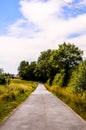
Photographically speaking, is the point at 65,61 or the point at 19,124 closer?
the point at 19,124

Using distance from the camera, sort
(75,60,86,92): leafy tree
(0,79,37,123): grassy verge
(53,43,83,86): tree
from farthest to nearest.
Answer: (53,43,83,86): tree < (75,60,86,92): leafy tree < (0,79,37,123): grassy verge

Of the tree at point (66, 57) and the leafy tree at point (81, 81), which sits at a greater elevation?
the tree at point (66, 57)

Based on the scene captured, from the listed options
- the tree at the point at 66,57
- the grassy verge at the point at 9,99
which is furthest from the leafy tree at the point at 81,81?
the tree at the point at 66,57

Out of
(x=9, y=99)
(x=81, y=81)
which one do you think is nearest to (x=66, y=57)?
(x=81, y=81)

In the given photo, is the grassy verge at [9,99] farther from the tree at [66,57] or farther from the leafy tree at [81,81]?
the tree at [66,57]

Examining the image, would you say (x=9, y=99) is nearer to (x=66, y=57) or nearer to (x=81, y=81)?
(x=81, y=81)

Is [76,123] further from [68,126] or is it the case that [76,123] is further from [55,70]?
[55,70]

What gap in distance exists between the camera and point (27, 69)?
15988cm

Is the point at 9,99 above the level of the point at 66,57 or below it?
below

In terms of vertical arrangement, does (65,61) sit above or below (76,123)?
above

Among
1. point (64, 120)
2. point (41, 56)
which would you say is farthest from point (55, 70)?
point (64, 120)

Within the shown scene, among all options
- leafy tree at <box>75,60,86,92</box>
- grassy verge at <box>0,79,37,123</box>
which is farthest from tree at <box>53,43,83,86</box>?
leafy tree at <box>75,60,86,92</box>

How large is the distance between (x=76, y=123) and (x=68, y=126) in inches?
42.3

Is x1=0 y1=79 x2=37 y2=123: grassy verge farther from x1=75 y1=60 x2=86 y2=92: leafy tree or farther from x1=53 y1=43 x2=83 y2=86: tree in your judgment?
x1=53 y1=43 x2=83 y2=86: tree
